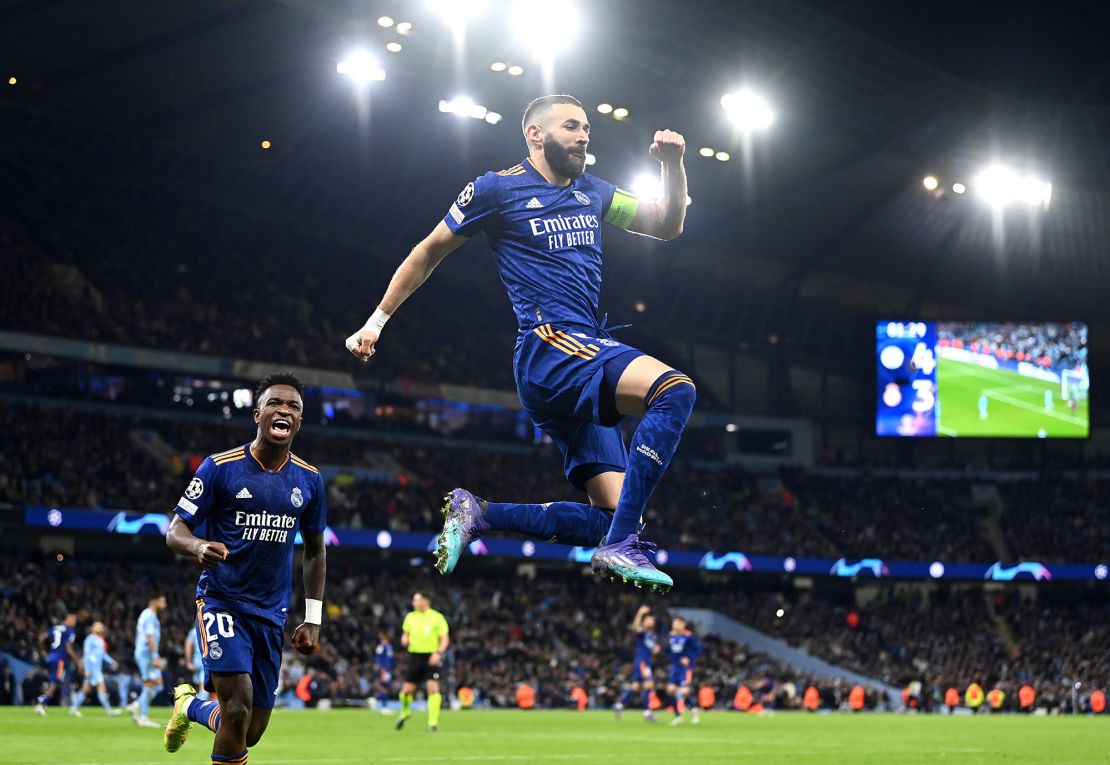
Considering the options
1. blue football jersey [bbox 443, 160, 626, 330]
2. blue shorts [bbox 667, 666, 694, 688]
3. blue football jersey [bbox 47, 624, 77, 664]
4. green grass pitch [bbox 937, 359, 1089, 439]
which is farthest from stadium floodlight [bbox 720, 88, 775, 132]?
blue football jersey [bbox 443, 160, 626, 330]

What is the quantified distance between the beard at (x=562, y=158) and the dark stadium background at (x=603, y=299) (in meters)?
23.9

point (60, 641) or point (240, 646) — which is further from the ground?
point (240, 646)

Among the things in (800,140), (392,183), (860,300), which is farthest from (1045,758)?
(860,300)

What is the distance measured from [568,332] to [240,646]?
3.62 m

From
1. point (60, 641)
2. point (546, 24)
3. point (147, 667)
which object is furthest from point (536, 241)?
point (546, 24)

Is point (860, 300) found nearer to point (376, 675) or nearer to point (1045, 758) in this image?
point (376, 675)

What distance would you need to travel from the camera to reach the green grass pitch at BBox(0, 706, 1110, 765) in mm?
15930

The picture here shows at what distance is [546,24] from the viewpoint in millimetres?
30250

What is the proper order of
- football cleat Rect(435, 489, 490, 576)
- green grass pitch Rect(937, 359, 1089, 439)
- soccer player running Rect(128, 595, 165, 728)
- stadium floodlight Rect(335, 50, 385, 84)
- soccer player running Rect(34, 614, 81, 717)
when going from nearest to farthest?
football cleat Rect(435, 489, 490, 576), soccer player running Rect(128, 595, 165, 728), soccer player running Rect(34, 614, 81, 717), stadium floodlight Rect(335, 50, 385, 84), green grass pitch Rect(937, 359, 1089, 439)

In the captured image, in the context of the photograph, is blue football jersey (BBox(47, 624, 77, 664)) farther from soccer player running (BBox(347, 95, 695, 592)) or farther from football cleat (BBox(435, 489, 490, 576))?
soccer player running (BBox(347, 95, 695, 592))

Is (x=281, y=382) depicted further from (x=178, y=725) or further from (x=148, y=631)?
(x=148, y=631)

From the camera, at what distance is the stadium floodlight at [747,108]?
3462 cm

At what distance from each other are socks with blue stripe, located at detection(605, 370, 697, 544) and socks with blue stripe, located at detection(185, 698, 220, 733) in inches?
169

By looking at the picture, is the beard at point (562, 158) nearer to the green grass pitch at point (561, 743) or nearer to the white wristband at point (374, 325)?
the white wristband at point (374, 325)
